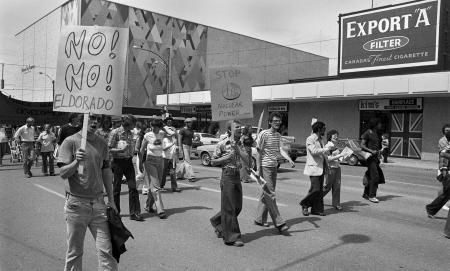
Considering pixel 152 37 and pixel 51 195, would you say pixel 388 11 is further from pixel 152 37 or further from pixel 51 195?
pixel 152 37

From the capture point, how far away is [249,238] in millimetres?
6184

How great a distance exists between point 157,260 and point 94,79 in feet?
7.78

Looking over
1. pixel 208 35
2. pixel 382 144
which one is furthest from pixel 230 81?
pixel 208 35

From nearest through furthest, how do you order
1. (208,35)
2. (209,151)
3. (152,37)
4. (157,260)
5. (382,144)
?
(157,260) → (209,151) → (382,144) → (152,37) → (208,35)

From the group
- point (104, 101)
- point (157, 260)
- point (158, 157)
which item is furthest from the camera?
point (158, 157)

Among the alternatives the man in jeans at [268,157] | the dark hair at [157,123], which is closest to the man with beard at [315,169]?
the man in jeans at [268,157]

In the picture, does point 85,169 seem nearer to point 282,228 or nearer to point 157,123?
point 282,228

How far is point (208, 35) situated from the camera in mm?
59562

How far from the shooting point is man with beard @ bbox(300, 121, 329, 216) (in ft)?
25.2

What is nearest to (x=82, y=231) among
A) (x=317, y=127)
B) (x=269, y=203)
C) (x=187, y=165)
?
(x=269, y=203)

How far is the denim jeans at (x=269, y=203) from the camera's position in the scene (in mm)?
6379

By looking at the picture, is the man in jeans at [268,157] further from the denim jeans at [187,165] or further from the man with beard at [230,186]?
the denim jeans at [187,165]

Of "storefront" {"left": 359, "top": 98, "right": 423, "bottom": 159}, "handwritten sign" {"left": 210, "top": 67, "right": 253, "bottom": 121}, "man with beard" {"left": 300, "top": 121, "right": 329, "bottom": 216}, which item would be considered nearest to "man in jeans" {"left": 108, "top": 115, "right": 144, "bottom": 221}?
"handwritten sign" {"left": 210, "top": 67, "right": 253, "bottom": 121}

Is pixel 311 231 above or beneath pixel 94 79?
beneath
